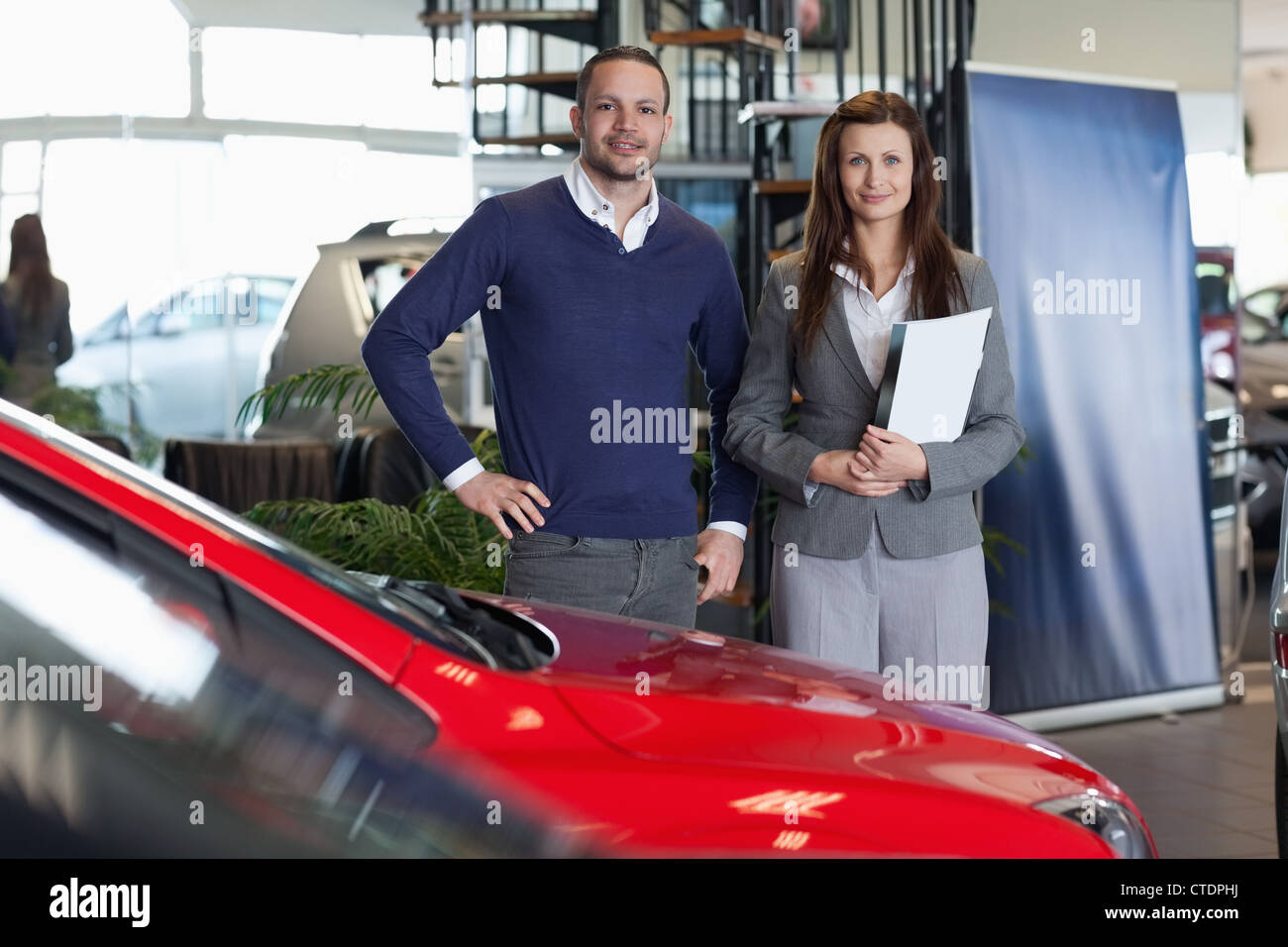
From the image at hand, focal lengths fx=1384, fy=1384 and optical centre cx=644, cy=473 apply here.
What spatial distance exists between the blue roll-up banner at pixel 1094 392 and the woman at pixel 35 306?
5.31m

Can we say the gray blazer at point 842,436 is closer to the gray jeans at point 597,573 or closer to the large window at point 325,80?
the gray jeans at point 597,573

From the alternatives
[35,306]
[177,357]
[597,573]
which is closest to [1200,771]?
[597,573]

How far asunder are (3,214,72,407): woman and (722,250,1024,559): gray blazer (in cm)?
634

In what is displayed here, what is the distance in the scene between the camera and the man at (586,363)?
2209mm

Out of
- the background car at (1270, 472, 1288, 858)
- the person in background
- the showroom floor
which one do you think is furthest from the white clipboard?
the person in background

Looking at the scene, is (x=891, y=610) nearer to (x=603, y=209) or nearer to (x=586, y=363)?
(x=586, y=363)

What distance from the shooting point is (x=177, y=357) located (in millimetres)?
7719

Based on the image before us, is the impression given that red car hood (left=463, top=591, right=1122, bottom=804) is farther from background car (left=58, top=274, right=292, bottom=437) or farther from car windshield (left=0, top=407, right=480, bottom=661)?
background car (left=58, top=274, right=292, bottom=437)

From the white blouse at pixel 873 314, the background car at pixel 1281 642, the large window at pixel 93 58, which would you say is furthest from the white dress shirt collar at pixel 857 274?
the large window at pixel 93 58

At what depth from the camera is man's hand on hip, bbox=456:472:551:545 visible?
2184 millimetres

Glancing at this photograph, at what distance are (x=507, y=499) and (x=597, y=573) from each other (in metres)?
0.18
